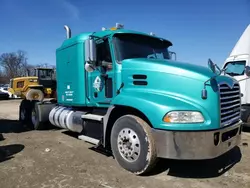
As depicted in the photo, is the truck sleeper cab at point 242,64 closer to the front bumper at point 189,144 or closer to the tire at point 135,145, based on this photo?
the front bumper at point 189,144

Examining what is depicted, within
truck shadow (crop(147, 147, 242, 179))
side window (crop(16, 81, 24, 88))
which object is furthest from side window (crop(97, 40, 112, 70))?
side window (crop(16, 81, 24, 88))

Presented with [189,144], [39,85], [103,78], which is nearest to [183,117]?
[189,144]

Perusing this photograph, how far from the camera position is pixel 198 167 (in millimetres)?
5121

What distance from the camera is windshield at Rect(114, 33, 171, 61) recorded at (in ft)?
17.7

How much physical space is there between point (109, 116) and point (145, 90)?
1.03 metres

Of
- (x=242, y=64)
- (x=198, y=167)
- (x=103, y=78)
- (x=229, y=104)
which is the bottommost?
(x=198, y=167)

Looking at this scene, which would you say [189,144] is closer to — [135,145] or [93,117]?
[135,145]

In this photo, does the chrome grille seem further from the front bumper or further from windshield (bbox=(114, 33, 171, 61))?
windshield (bbox=(114, 33, 171, 61))

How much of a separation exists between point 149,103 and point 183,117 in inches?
23.7

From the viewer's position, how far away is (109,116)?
5188 mm

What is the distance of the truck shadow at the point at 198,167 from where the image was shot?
15.5 feet

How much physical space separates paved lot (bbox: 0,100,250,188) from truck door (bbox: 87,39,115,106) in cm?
129

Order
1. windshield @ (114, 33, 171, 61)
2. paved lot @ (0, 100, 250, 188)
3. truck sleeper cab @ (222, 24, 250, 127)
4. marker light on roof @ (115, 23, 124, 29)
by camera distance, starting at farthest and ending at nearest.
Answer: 1. truck sleeper cab @ (222, 24, 250, 127)
2. marker light on roof @ (115, 23, 124, 29)
3. windshield @ (114, 33, 171, 61)
4. paved lot @ (0, 100, 250, 188)

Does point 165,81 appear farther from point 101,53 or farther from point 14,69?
point 14,69
